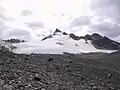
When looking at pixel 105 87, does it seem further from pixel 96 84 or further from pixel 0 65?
pixel 0 65

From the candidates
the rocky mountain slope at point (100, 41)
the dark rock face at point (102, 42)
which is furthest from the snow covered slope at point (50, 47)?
the rocky mountain slope at point (100, 41)

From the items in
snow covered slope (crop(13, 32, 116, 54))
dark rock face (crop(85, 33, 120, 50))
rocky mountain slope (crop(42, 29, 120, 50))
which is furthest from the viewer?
rocky mountain slope (crop(42, 29, 120, 50))

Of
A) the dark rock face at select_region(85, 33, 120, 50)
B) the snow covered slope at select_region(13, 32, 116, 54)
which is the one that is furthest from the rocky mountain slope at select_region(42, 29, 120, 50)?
the snow covered slope at select_region(13, 32, 116, 54)

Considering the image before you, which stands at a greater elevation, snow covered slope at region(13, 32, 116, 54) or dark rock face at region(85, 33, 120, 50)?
dark rock face at region(85, 33, 120, 50)

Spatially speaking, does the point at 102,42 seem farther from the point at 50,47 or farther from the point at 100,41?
the point at 50,47

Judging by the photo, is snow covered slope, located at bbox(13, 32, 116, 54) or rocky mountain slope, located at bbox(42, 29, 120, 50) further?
rocky mountain slope, located at bbox(42, 29, 120, 50)

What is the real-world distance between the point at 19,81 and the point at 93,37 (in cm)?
8651

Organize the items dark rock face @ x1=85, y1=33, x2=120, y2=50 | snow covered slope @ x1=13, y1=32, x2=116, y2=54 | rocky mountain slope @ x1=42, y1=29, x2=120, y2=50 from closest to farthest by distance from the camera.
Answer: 1. snow covered slope @ x1=13, y1=32, x2=116, y2=54
2. dark rock face @ x1=85, y1=33, x2=120, y2=50
3. rocky mountain slope @ x1=42, y1=29, x2=120, y2=50

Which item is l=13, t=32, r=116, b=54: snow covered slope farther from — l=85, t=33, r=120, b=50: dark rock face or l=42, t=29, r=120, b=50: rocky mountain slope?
l=42, t=29, r=120, b=50: rocky mountain slope

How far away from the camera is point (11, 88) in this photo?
13984 mm

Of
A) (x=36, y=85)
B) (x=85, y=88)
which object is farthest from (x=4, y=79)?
(x=85, y=88)

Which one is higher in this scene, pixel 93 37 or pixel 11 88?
pixel 93 37

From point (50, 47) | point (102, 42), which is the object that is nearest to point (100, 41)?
point (102, 42)

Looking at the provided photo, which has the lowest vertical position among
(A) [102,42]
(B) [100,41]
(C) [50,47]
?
(C) [50,47]
